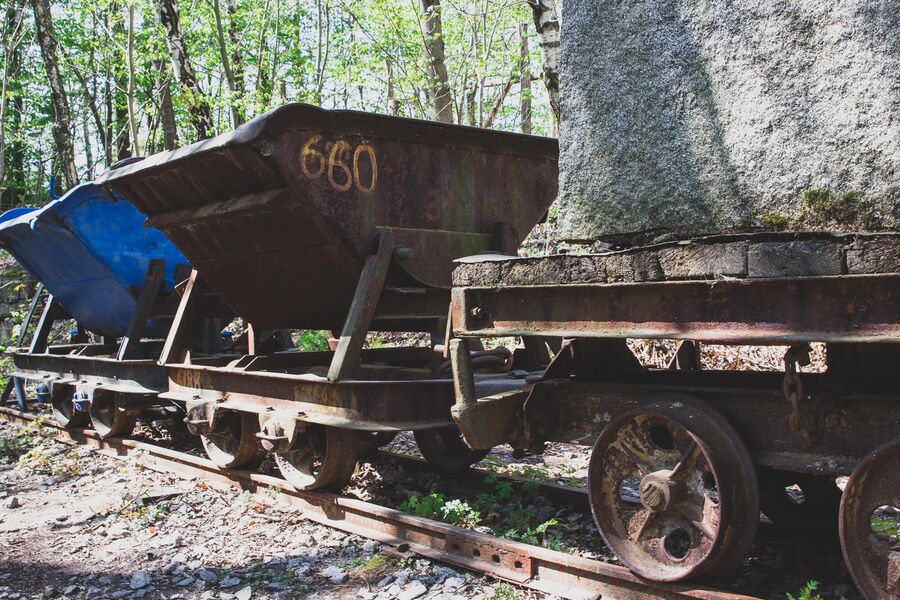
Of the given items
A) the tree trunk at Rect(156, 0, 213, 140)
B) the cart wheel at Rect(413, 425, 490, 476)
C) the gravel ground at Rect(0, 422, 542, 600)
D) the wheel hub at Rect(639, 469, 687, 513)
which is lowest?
the gravel ground at Rect(0, 422, 542, 600)

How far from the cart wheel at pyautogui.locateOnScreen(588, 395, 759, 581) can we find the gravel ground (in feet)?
1.86

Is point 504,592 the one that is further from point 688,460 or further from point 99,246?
point 99,246

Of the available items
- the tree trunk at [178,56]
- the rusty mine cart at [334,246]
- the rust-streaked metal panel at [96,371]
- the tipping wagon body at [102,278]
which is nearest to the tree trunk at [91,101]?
the tree trunk at [178,56]

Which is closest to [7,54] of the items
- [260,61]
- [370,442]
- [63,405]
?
[260,61]

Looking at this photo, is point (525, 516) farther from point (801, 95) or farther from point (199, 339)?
point (199, 339)

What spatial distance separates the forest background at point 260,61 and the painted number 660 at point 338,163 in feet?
14.2

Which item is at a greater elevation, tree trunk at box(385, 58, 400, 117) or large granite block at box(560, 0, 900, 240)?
tree trunk at box(385, 58, 400, 117)

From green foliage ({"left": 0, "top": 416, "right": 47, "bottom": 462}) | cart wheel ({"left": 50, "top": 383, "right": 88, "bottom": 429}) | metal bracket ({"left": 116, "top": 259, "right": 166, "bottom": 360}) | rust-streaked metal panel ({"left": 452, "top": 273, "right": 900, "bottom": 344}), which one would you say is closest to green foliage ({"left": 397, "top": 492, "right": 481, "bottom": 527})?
rust-streaked metal panel ({"left": 452, "top": 273, "right": 900, "bottom": 344})

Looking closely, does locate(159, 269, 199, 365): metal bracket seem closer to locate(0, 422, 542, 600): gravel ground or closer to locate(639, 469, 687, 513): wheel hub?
locate(0, 422, 542, 600): gravel ground

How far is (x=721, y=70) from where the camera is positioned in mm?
3496

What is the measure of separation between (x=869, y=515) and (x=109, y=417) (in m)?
6.97

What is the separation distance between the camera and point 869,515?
299 cm

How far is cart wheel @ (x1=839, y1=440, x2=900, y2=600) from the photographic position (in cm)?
293

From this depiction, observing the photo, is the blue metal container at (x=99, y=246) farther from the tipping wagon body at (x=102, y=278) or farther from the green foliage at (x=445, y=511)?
the green foliage at (x=445, y=511)
